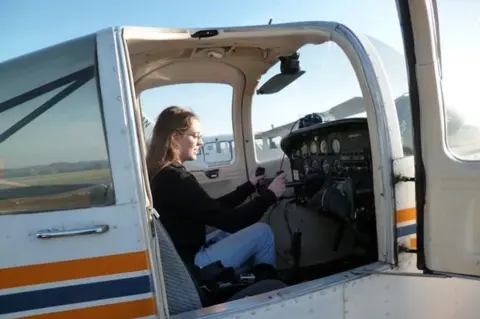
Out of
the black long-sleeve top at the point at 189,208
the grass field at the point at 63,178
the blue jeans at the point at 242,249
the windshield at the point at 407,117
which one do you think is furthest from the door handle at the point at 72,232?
the windshield at the point at 407,117

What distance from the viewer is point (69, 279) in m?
1.72

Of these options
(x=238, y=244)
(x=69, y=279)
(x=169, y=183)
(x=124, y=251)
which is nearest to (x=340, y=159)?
(x=238, y=244)

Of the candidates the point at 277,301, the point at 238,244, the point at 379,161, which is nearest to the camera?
the point at 277,301

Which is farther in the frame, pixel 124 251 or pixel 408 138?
pixel 408 138

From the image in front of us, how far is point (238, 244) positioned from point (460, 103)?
1339mm

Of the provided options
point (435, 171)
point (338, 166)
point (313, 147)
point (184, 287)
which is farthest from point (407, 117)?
point (184, 287)

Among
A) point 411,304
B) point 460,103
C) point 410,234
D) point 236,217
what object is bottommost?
point 411,304

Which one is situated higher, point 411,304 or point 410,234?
point 410,234

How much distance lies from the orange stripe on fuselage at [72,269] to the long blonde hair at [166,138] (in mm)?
718

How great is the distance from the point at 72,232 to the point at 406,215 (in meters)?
1.49

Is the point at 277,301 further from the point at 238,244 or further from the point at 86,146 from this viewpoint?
the point at 86,146

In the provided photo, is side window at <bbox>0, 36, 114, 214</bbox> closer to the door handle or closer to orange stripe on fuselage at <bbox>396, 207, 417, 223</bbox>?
the door handle

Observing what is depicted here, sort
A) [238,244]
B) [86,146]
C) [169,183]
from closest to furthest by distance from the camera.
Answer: [86,146] < [169,183] < [238,244]

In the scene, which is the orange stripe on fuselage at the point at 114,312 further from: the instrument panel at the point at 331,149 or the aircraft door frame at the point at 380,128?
the instrument panel at the point at 331,149
